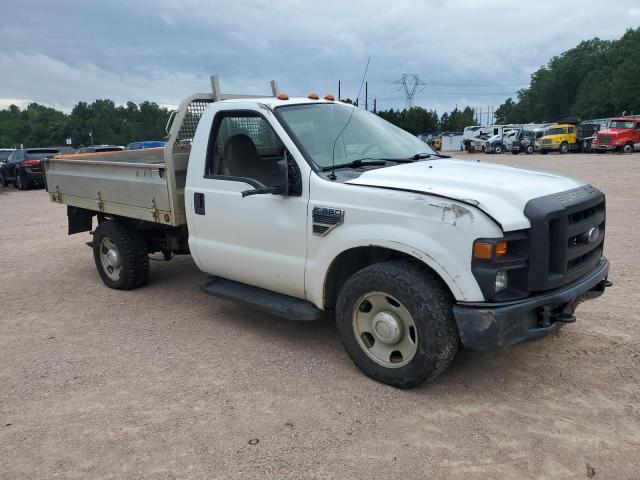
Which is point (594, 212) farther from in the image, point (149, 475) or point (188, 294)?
point (188, 294)

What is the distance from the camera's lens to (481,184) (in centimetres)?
340

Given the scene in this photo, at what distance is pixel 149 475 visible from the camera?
2.87 metres

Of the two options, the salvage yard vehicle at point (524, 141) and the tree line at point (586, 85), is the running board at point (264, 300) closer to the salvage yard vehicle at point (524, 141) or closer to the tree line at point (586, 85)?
the salvage yard vehicle at point (524, 141)

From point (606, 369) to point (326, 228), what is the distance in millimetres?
2309

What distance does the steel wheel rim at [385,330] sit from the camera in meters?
3.57

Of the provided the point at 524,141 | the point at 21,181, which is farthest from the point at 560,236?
the point at 524,141

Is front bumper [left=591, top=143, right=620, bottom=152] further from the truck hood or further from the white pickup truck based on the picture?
the truck hood

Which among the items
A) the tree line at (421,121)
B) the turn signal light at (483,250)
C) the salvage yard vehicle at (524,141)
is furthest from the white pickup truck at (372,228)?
the tree line at (421,121)

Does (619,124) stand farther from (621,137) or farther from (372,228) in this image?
(372,228)

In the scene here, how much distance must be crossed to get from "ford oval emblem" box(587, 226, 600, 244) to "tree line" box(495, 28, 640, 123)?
7819 centimetres

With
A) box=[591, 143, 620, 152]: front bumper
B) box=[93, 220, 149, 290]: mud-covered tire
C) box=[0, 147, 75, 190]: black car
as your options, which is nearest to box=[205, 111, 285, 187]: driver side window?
box=[93, 220, 149, 290]: mud-covered tire

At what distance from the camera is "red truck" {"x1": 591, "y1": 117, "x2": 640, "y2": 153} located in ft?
115

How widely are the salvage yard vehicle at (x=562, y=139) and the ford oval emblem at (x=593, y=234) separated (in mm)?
39622

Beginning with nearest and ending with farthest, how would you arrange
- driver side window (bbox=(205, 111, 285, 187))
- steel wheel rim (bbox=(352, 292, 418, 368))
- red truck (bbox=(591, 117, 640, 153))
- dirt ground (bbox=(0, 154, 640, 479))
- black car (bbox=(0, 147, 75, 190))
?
1. dirt ground (bbox=(0, 154, 640, 479))
2. steel wheel rim (bbox=(352, 292, 418, 368))
3. driver side window (bbox=(205, 111, 285, 187))
4. black car (bbox=(0, 147, 75, 190))
5. red truck (bbox=(591, 117, 640, 153))
